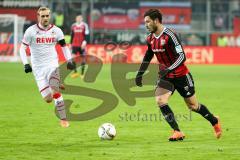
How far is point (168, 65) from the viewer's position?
12.2m

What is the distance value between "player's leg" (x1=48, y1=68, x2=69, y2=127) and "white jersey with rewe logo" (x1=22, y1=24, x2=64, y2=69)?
225 mm

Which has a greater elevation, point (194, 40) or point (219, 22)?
point (219, 22)

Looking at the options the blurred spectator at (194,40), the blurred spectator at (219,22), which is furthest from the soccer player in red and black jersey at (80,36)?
the blurred spectator at (219,22)

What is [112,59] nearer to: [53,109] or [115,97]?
[115,97]

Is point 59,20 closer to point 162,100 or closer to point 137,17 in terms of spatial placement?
point 137,17

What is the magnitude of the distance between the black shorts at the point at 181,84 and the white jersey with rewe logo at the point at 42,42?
3419 millimetres

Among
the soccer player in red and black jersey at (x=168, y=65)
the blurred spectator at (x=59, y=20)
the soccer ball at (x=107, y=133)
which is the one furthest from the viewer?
the blurred spectator at (x=59, y=20)

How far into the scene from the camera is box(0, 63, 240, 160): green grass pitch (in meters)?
10.8

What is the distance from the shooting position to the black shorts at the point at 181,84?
12219 millimetres

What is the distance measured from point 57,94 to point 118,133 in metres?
1.96

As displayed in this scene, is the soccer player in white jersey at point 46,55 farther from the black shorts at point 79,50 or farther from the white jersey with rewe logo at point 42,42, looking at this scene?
the black shorts at point 79,50

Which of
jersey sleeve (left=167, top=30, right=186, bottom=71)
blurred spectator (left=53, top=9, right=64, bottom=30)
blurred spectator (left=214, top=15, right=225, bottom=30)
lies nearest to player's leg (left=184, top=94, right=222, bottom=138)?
jersey sleeve (left=167, top=30, right=186, bottom=71)

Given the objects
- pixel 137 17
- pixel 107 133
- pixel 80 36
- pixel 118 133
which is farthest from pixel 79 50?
pixel 137 17

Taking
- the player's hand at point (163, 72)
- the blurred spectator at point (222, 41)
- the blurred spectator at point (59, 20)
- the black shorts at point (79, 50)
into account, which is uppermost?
the player's hand at point (163, 72)
